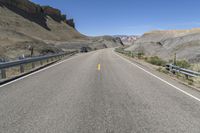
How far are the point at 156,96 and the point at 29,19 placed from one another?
112 meters

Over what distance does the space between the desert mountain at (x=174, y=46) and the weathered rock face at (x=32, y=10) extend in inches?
2450

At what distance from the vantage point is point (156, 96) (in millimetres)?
7152

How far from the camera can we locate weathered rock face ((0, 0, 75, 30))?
104 metres

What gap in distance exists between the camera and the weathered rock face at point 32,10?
10412cm

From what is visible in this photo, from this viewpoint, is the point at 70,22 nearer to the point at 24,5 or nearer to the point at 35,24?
the point at 24,5

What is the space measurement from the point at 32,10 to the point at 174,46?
94495mm

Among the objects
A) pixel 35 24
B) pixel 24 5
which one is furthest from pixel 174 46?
pixel 24 5

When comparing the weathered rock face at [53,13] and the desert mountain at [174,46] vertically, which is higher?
the weathered rock face at [53,13]

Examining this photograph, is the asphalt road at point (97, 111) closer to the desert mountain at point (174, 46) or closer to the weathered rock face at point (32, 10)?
the desert mountain at point (174, 46)

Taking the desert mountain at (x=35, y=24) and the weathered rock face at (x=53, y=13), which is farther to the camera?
the weathered rock face at (x=53, y=13)

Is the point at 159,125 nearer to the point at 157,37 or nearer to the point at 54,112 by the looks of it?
the point at 54,112

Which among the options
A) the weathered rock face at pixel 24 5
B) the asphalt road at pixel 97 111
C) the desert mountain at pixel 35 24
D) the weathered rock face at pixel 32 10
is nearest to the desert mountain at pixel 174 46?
the asphalt road at pixel 97 111

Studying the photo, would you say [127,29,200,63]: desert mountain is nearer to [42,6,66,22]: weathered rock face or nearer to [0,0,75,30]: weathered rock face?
[0,0,75,30]: weathered rock face

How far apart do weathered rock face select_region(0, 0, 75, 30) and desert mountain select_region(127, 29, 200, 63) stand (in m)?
62.2
